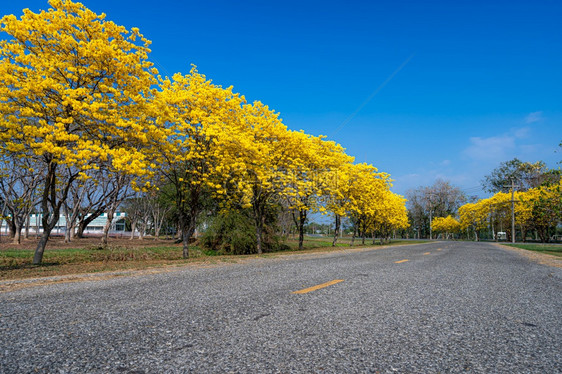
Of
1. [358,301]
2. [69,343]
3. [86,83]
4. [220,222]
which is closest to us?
[69,343]

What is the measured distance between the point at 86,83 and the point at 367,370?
13.6 metres

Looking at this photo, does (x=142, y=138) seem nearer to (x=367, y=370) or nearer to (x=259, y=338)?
(x=259, y=338)

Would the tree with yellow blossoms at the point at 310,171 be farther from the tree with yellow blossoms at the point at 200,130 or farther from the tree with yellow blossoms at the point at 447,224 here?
the tree with yellow blossoms at the point at 447,224

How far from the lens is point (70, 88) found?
1190 cm

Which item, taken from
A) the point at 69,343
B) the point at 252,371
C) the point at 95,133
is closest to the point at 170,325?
the point at 69,343

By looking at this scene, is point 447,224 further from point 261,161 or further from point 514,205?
point 261,161

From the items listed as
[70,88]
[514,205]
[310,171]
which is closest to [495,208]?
[514,205]

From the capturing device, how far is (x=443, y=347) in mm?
3348

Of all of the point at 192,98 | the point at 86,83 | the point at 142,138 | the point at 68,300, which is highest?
the point at 192,98

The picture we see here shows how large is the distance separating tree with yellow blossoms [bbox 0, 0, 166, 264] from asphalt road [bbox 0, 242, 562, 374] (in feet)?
20.4

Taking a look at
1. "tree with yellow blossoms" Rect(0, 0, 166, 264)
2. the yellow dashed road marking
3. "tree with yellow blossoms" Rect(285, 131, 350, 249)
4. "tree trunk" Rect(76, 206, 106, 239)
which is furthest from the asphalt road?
"tree trunk" Rect(76, 206, 106, 239)

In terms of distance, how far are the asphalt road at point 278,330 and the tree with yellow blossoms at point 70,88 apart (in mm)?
6225

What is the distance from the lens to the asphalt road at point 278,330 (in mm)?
2881

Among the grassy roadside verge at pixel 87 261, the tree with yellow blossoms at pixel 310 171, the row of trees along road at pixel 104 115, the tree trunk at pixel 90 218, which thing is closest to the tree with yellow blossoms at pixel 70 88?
the row of trees along road at pixel 104 115
